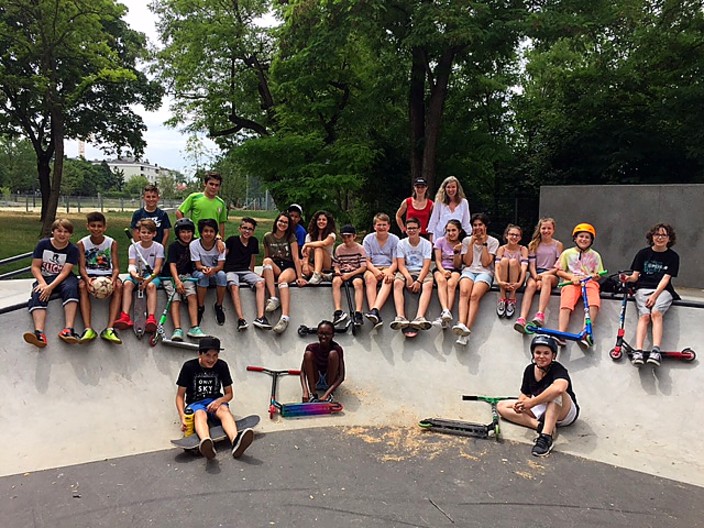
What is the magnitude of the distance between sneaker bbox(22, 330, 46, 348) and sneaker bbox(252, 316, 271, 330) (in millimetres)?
2339

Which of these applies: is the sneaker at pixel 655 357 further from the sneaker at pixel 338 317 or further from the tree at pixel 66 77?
the tree at pixel 66 77

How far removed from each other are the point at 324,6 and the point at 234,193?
3830 centimetres

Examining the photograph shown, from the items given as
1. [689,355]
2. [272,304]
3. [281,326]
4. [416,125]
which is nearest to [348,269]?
[272,304]

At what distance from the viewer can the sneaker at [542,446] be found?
475 centimetres

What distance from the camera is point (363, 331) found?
7105 mm

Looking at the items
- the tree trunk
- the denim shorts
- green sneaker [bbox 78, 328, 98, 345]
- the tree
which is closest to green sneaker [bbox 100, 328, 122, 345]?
green sneaker [bbox 78, 328, 98, 345]

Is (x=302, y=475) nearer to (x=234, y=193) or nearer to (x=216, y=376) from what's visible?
(x=216, y=376)

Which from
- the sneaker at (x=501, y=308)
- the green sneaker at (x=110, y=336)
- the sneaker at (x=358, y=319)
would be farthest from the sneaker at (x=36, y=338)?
the sneaker at (x=501, y=308)

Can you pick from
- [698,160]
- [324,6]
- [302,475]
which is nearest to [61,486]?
[302,475]

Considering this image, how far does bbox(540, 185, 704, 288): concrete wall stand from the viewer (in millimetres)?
10016

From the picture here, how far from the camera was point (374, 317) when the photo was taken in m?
6.91

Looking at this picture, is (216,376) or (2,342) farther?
(2,342)

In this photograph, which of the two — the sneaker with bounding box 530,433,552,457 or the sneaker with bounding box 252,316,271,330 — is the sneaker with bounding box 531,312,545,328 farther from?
the sneaker with bounding box 252,316,271,330

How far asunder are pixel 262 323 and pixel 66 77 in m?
19.9
